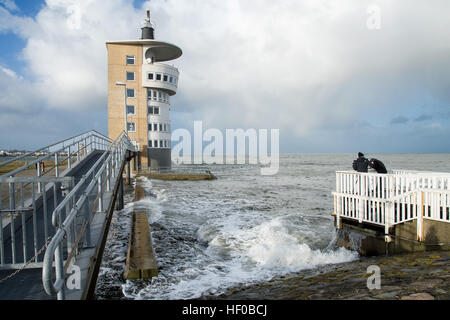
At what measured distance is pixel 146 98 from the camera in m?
40.3

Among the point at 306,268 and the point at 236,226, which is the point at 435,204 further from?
the point at 236,226

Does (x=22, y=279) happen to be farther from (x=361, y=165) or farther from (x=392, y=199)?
(x=361, y=165)

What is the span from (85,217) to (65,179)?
0.83 metres

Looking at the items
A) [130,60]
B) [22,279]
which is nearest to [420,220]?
[22,279]

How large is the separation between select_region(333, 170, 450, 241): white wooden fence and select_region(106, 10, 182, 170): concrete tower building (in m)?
32.3

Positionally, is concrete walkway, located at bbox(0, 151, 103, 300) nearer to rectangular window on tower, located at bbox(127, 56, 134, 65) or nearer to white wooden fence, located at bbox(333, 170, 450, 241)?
white wooden fence, located at bbox(333, 170, 450, 241)

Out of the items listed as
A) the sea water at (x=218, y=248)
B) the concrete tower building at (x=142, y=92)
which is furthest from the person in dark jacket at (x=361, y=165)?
the concrete tower building at (x=142, y=92)

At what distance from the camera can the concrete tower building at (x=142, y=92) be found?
38.8 metres

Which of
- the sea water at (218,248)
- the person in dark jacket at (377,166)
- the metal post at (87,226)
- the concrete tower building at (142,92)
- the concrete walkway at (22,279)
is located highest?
the concrete tower building at (142,92)

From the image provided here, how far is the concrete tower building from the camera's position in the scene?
38844 mm

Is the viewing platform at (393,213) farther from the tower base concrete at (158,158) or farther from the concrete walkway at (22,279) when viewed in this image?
the tower base concrete at (158,158)
